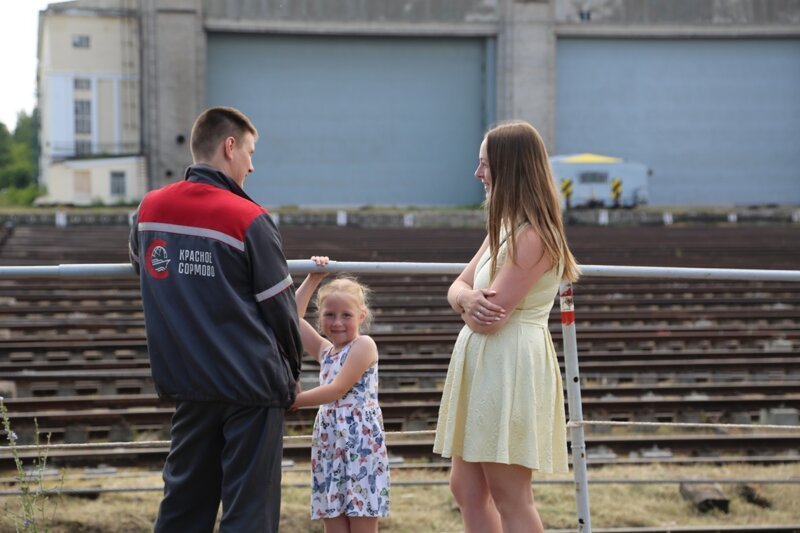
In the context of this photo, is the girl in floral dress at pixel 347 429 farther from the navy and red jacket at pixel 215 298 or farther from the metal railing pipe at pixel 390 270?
the navy and red jacket at pixel 215 298

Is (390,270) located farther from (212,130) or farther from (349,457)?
(212,130)

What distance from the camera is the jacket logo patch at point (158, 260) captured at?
10.4 feet

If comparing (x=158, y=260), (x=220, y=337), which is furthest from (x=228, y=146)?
(x=220, y=337)

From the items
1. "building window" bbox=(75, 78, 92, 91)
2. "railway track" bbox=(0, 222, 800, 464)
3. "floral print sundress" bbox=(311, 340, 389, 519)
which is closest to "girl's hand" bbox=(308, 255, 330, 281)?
"floral print sundress" bbox=(311, 340, 389, 519)

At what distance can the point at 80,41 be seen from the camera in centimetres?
4716

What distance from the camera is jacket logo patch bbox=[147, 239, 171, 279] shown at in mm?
3164

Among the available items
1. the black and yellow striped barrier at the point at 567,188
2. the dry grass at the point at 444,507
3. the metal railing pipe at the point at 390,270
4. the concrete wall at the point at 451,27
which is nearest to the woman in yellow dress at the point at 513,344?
the metal railing pipe at the point at 390,270

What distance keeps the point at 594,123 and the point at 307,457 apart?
1680 inches

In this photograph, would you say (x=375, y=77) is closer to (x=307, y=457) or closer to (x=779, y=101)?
(x=779, y=101)

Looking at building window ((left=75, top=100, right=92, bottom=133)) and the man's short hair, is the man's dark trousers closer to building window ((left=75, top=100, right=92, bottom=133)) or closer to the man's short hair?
the man's short hair

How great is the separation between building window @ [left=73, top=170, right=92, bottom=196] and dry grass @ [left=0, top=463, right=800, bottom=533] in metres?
40.8

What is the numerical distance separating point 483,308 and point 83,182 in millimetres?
45296

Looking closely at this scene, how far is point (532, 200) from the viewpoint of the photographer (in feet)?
11.2

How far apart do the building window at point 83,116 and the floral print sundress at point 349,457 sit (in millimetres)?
45965
